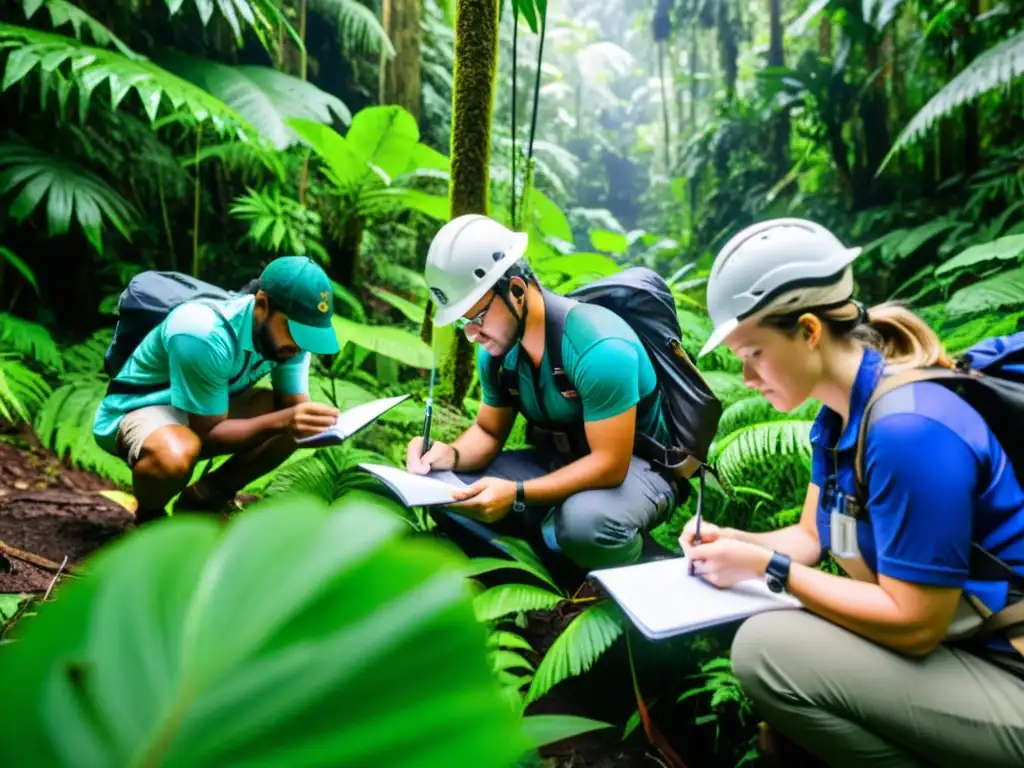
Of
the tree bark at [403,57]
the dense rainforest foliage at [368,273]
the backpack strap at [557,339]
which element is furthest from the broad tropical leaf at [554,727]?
the tree bark at [403,57]

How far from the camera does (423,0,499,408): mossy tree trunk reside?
130 inches

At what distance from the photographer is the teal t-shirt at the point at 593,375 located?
2.24 meters

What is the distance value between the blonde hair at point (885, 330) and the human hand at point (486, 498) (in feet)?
Answer: 3.62

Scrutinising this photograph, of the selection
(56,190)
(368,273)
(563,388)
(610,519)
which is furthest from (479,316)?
(368,273)

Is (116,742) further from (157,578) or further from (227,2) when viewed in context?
(227,2)

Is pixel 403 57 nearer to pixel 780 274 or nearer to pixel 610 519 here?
pixel 610 519

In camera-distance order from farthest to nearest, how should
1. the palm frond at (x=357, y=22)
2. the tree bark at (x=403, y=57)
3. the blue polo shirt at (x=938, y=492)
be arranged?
the tree bark at (x=403, y=57)
the palm frond at (x=357, y=22)
the blue polo shirt at (x=938, y=492)

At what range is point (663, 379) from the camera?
8.36ft

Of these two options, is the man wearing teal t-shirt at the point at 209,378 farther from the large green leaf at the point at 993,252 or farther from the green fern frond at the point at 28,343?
the large green leaf at the point at 993,252

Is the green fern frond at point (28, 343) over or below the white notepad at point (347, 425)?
over

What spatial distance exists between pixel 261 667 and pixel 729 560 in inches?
54.8

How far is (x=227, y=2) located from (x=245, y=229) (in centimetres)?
251

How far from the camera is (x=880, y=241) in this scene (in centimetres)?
603

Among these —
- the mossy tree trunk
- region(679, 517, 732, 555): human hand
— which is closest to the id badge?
region(679, 517, 732, 555): human hand
